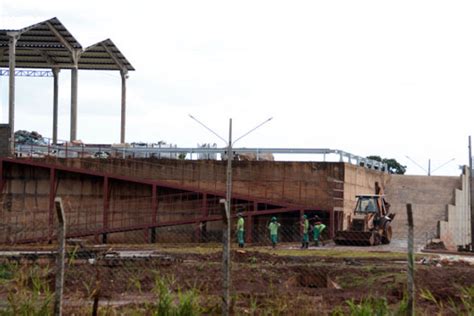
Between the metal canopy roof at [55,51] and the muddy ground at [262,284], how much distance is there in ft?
85.1

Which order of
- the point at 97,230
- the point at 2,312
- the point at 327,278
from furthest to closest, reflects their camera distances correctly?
the point at 97,230 → the point at 327,278 → the point at 2,312

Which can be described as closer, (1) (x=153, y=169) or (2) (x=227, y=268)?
(2) (x=227, y=268)

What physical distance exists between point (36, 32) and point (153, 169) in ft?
34.5

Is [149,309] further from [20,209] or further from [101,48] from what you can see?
[101,48]

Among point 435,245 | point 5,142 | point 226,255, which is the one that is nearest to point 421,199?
point 435,245

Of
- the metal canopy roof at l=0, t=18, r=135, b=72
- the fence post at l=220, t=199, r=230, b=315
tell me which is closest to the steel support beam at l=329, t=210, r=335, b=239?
the metal canopy roof at l=0, t=18, r=135, b=72

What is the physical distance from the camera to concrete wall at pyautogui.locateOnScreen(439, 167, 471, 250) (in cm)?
5160

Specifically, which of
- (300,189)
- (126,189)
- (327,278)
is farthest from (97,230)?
(327,278)

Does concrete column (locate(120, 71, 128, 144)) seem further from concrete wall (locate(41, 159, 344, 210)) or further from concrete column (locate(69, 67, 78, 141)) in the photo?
concrete wall (locate(41, 159, 344, 210))

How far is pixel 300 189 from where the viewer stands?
46.8m

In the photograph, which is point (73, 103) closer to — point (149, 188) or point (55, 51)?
point (55, 51)

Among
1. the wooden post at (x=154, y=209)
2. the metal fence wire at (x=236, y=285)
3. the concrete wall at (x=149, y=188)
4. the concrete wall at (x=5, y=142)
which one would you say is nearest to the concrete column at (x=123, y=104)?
the concrete wall at (x=5, y=142)

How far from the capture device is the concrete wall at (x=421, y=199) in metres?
51.5

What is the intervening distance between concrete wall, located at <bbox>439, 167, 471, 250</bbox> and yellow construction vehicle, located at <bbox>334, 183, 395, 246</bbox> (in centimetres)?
802
